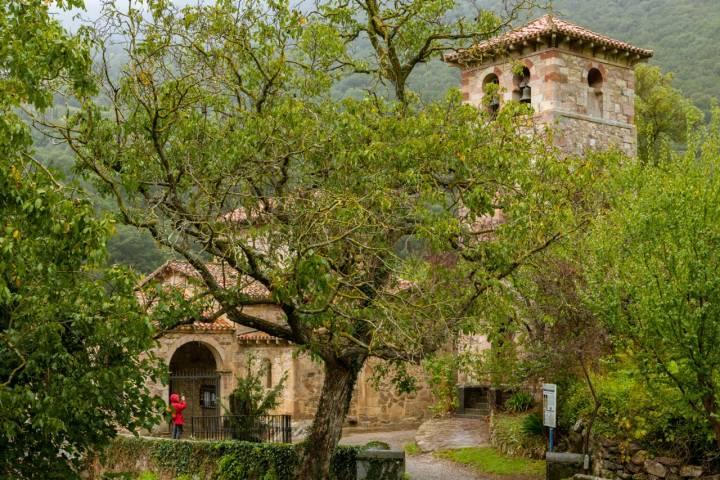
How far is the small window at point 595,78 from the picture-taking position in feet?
90.7

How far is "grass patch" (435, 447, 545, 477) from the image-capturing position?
1948 cm

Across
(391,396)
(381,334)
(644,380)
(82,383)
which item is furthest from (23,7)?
(391,396)

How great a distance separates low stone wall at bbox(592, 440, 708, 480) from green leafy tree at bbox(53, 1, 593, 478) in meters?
4.16

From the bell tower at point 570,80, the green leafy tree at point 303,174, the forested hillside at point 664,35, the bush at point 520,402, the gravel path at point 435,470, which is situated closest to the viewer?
the green leafy tree at point 303,174

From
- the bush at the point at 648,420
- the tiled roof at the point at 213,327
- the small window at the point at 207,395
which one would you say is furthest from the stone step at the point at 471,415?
the bush at the point at 648,420

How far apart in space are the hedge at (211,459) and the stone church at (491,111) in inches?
192

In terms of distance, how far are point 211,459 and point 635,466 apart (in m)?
8.12

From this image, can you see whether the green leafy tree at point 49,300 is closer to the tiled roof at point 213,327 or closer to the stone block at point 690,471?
the stone block at point 690,471

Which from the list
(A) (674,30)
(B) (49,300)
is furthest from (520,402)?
(A) (674,30)

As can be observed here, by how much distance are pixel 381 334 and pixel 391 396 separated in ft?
56.8

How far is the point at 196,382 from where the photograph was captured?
1170 inches

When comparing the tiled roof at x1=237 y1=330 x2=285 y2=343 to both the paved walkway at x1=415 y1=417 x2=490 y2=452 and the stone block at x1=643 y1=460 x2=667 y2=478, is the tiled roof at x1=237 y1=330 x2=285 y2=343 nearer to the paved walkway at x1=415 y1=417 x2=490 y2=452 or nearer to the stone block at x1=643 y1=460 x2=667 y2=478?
the paved walkway at x1=415 y1=417 x2=490 y2=452

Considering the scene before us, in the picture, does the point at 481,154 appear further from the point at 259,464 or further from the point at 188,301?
the point at 259,464

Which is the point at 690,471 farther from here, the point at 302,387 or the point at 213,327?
A: the point at 213,327
